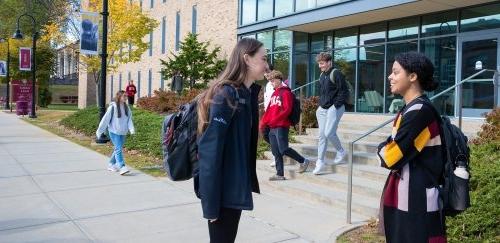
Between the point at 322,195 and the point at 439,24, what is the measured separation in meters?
8.32

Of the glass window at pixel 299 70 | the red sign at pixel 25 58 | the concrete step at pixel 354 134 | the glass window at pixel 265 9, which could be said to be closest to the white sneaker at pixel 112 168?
the concrete step at pixel 354 134

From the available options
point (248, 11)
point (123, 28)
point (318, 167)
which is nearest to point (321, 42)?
point (248, 11)

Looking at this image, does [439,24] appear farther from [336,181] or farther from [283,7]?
[336,181]

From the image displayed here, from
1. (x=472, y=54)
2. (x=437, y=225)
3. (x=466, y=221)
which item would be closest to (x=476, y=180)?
(x=466, y=221)

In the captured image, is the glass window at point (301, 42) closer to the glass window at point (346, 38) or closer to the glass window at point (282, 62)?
the glass window at point (282, 62)

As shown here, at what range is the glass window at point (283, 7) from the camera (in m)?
16.7

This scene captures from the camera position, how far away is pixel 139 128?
14.5 m

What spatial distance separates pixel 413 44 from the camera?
13.9 m

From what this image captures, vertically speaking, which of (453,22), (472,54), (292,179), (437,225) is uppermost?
(453,22)

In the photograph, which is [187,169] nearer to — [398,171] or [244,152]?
[244,152]

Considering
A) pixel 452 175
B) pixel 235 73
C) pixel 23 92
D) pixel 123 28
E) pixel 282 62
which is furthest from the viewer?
pixel 23 92

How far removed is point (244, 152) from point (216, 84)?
43cm

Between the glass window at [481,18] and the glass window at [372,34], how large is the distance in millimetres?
2549

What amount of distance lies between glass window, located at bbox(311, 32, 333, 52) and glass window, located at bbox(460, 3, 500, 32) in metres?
4.76
